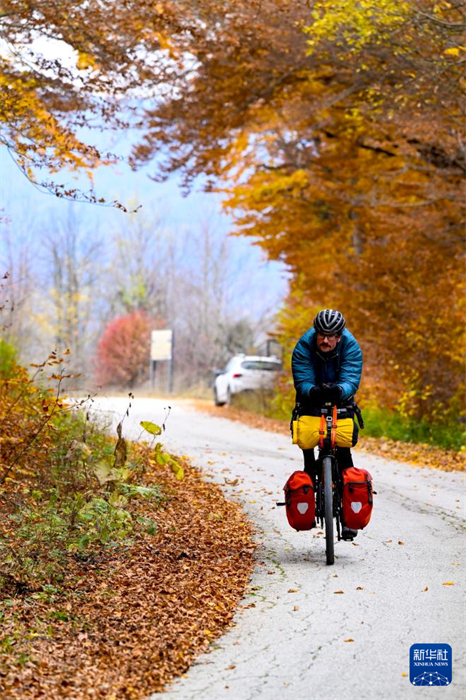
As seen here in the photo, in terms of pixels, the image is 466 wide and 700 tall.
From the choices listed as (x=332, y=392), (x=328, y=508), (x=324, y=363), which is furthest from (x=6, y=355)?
(x=328, y=508)

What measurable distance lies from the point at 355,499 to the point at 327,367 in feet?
3.51

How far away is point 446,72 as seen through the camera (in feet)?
55.1

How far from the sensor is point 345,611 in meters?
6.72

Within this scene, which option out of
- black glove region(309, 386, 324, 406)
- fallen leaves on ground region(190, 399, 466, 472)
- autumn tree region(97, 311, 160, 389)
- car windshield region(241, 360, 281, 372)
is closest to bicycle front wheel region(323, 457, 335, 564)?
black glove region(309, 386, 324, 406)

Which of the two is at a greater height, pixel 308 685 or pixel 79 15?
pixel 79 15

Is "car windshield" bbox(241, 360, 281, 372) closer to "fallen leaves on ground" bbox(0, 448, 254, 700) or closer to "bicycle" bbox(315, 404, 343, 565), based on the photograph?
"fallen leaves on ground" bbox(0, 448, 254, 700)

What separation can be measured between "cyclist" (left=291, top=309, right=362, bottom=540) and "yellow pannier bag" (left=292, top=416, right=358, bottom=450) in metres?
0.13

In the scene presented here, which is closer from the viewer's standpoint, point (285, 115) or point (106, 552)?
point (106, 552)

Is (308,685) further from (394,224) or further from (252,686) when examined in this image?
(394,224)

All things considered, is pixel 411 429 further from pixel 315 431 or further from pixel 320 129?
pixel 315 431

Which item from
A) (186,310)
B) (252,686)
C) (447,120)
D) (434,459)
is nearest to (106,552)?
(252,686)

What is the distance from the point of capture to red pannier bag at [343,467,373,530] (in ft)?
27.0

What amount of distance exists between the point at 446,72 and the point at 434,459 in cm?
631

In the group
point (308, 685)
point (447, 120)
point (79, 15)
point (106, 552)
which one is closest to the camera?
point (308, 685)
